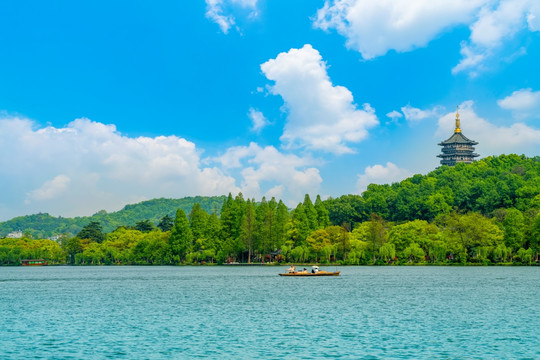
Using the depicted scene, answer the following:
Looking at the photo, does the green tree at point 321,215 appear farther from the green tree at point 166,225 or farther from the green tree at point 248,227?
the green tree at point 166,225

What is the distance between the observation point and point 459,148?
184125mm

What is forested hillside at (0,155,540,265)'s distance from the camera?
90.2 metres

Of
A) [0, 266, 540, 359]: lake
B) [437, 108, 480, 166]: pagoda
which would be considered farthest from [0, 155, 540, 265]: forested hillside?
[0, 266, 540, 359]: lake

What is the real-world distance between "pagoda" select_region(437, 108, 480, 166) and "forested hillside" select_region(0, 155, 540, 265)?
1753 cm

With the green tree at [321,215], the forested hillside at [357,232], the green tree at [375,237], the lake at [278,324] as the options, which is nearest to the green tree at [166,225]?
the forested hillside at [357,232]

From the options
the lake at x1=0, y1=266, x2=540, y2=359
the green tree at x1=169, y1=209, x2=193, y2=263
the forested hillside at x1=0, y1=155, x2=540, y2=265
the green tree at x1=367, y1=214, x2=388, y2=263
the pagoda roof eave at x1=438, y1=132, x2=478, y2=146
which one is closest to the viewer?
the lake at x1=0, y1=266, x2=540, y2=359

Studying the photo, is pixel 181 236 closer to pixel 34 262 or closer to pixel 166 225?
pixel 166 225

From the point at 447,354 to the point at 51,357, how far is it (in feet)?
49.3

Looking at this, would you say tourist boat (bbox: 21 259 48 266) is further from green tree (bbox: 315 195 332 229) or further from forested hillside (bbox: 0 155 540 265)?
green tree (bbox: 315 195 332 229)

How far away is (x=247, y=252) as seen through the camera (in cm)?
Result: 11625

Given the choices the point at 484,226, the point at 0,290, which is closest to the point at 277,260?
the point at 484,226

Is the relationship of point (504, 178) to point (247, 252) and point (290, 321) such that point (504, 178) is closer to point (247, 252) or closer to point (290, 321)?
point (247, 252)

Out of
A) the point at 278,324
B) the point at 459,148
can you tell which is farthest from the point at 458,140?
the point at 278,324

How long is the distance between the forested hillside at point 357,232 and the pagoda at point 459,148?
17.5m
